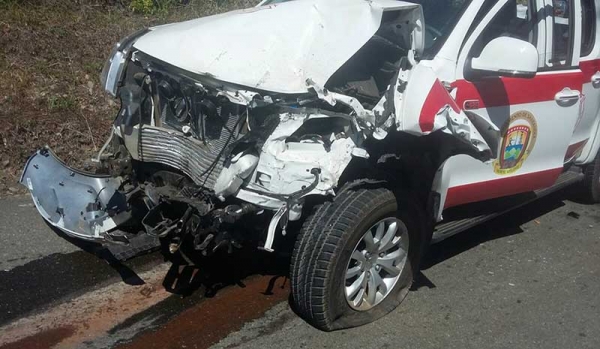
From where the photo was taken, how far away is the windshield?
14.2 ft

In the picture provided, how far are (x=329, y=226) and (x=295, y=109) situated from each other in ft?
2.07

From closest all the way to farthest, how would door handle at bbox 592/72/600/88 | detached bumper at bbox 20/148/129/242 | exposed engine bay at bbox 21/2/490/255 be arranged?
exposed engine bay at bbox 21/2/490/255
detached bumper at bbox 20/148/129/242
door handle at bbox 592/72/600/88

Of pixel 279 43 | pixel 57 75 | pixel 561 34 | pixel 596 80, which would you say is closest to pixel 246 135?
pixel 279 43

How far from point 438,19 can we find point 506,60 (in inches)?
23.2

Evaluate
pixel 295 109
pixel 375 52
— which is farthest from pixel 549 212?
pixel 295 109

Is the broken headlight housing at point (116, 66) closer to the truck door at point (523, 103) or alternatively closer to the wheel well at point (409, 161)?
the wheel well at point (409, 161)

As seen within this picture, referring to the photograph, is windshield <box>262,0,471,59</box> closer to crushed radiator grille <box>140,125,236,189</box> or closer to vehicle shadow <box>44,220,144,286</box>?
crushed radiator grille <box>140,125,236,189</box>

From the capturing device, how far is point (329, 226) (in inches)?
151

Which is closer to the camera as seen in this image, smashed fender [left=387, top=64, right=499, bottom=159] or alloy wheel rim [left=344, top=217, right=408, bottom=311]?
smashed fender [left=387, top=64, right=499, bottom=159]

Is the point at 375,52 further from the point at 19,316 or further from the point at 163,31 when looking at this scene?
the point at 19,316

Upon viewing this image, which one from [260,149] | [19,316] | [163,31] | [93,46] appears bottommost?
[19,316]

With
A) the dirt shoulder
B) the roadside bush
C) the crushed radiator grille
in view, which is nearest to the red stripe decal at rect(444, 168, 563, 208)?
the crushed radiator grille

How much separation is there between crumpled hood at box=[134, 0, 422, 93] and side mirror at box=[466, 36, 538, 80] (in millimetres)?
491

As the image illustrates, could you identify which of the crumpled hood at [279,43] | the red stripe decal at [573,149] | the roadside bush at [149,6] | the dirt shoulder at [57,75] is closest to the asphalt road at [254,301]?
the red stripe decal at [573,149]
